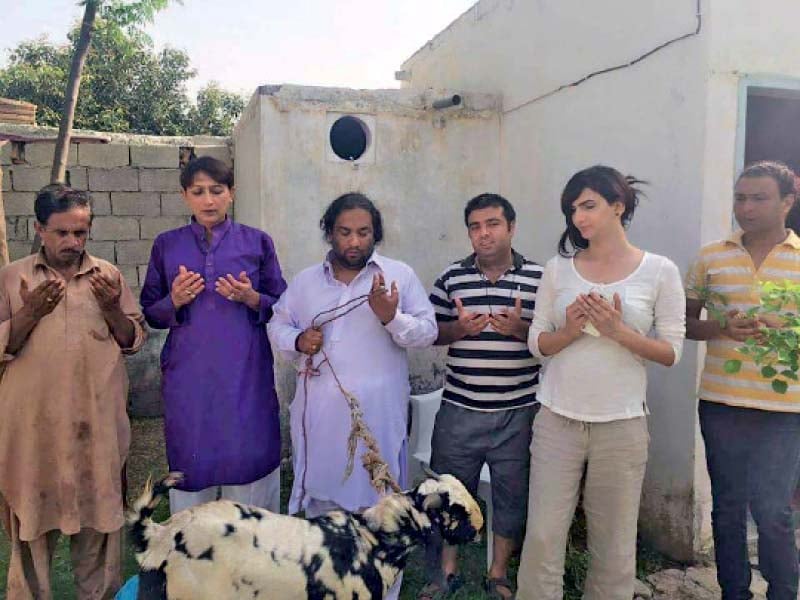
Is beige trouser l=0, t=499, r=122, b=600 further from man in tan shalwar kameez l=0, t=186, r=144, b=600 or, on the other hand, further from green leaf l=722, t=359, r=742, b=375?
green leaf l=722, t=359, r=742, b=375

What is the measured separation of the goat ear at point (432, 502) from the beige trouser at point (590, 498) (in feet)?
2.23

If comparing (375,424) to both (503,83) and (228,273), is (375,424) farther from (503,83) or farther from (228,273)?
(503,83)

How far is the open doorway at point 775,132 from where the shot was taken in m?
4.45

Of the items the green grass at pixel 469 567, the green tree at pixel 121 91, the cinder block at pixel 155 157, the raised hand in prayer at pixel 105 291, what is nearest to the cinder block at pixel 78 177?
the cinder block at pixel 155 157

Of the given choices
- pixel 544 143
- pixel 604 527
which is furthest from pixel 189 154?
pixel 604 527

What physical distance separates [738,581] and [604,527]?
785mm

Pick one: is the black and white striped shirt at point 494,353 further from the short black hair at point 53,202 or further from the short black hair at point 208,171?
the short black hair at point 53,202

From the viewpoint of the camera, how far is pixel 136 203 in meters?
7.21

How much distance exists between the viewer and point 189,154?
7.35m

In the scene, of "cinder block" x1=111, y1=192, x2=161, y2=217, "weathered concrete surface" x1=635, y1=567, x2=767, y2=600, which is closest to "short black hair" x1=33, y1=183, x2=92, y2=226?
"weathered concrete surface" x1=635, y1=567, x2=767, y2=600

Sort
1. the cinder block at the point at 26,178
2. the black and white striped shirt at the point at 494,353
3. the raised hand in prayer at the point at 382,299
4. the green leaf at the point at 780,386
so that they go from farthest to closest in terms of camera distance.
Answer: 1. the cinder block at the point at 26,178
2. the black and white striped shirt at the point at 494,353
3. the raised hand in prayer at the point at 382,299
4. the green leaf at the point at 780,386

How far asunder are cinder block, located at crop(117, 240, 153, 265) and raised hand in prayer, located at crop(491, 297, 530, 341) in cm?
529

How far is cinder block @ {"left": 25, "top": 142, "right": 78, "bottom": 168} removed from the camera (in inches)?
275

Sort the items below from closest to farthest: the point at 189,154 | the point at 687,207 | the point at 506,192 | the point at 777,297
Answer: the point at 777,297
the point at 687,207
the point at 506,192
the point at 189,154
